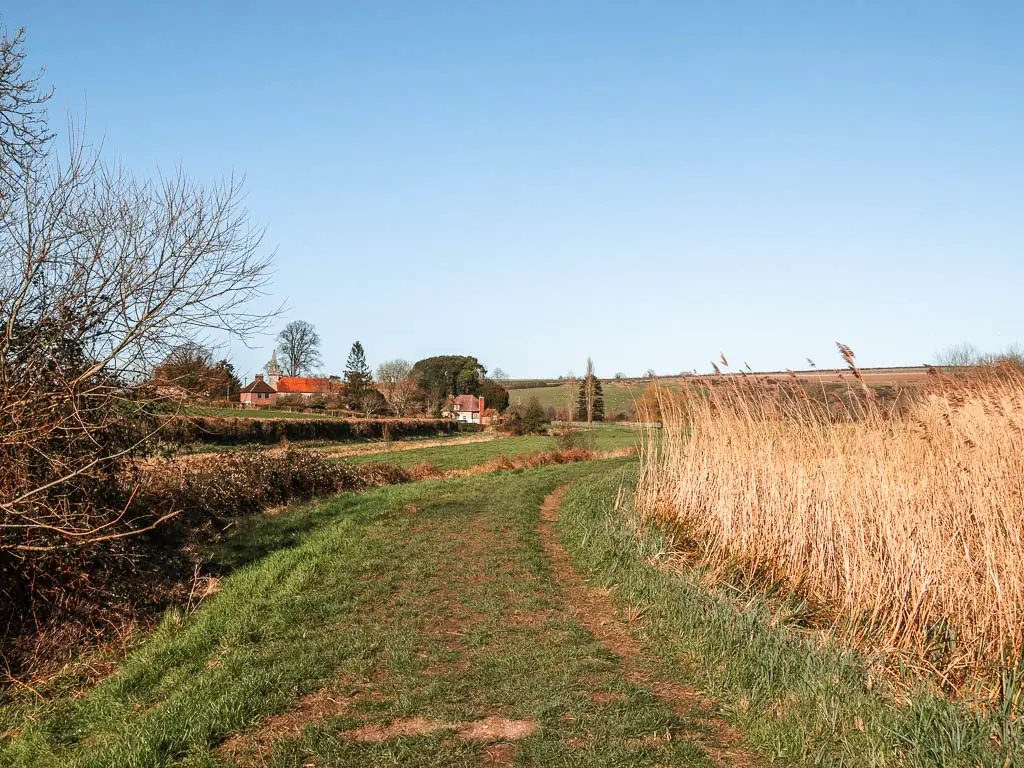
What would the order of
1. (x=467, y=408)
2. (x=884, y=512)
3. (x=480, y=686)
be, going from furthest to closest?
(x=467, y=408) → (x=884, y=512) → (x=480, y=686)

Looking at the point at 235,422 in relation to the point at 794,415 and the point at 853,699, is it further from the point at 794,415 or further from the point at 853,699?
the point at 853,699

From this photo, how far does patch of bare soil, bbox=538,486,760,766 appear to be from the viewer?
13.5 feet

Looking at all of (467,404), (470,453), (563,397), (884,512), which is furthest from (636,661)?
(467,404)

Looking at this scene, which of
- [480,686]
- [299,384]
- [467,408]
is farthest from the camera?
[299,384]

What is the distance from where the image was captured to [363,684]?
5.15 m

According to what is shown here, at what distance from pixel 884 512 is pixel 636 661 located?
103 inches

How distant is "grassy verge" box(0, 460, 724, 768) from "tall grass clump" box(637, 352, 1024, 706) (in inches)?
80.5

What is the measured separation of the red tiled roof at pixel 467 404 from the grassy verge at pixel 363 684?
211 ft

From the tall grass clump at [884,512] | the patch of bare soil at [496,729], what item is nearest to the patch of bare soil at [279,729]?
the patch of bare soil at [496,729]

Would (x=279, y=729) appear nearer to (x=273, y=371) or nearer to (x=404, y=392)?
(x=404, y=392)

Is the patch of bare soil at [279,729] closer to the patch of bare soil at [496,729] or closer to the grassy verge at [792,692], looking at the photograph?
the patch of bare soil at [496,729]

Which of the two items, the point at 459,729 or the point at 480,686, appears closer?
the point at 459,729

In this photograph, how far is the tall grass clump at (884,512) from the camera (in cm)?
530

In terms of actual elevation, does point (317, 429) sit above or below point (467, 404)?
below
